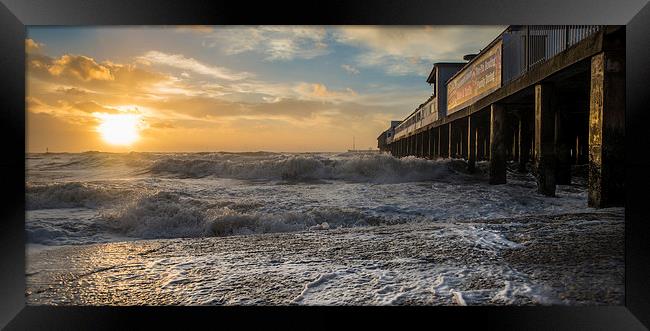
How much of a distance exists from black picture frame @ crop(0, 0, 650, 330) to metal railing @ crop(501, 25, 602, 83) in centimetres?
695

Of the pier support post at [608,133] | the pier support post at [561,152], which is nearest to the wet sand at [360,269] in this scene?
the pier support post at [608,133]

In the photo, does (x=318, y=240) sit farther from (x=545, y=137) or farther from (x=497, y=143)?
(x=497, y=143)

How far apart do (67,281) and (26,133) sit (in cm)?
137

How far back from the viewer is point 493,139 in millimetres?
9203

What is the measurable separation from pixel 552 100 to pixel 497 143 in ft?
8.52

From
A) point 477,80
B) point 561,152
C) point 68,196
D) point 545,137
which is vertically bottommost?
point 68,196

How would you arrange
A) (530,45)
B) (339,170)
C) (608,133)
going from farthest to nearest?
(339,170)
(530,45)
(608,133)

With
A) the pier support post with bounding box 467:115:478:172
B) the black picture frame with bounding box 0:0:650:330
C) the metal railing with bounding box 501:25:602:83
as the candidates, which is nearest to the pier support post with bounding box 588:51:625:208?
the black picture frame with bounding box 0:0:650:330

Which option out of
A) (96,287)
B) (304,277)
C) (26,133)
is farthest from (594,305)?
(26,133)

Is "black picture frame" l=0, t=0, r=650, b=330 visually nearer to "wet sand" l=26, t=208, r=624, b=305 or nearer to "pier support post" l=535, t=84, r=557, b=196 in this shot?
"wet sand" l=26, t=208, r=624, b=305
